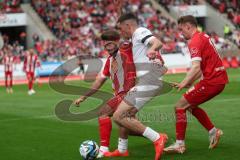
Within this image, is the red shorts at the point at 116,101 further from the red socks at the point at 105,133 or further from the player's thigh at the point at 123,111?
the player's thigh at the point at 123,111

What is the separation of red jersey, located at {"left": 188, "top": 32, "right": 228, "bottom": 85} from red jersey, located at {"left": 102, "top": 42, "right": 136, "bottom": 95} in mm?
985

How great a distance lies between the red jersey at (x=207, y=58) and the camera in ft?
32.3

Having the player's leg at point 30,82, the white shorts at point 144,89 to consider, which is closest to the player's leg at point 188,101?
the white shorts at point 144,89

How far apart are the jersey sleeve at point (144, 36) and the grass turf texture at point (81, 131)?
6.01ft

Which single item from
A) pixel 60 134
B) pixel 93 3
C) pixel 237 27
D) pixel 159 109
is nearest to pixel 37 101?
pixel 159 109

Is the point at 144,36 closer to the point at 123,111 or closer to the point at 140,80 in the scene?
the point at 140,80

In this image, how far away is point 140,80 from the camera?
387 inches

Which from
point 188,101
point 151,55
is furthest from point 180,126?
point 151,55

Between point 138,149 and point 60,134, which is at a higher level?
point 138,149

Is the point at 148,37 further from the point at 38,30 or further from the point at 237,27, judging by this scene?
the point at 237,27

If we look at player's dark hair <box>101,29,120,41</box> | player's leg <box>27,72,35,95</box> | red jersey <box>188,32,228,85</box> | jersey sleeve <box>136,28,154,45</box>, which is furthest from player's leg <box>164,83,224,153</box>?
player's leg <box>27,72,35,95</box>

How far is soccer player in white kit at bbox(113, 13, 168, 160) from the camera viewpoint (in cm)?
947

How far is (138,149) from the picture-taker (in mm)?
10555

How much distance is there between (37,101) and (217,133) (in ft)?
40.0
